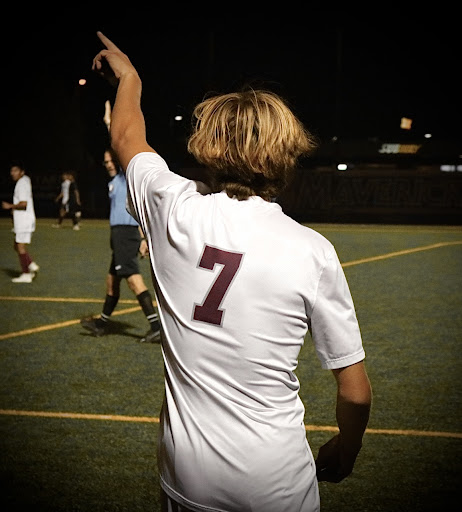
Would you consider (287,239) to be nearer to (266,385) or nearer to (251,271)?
(251,271)

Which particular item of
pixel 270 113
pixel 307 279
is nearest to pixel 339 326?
pixel 307 279

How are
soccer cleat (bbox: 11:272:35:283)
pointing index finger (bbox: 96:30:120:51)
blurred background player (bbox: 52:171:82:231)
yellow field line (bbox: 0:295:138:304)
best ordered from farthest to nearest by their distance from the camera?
1. blurred background player (bbox: 52:171:82:231)
2. soccer cleat (bbox: 11:272:35:283)
3. yellow field line (bbox: 0:295:138:304)
4. pointing index finger (bbox: 96:30:120:51)

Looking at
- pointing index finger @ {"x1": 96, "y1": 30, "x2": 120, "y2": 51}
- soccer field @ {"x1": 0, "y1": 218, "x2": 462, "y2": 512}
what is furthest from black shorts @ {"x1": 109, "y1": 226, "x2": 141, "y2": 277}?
pointing index finger @ {"x1": 96, "y1": 30, "x2": 120, "y2": 51}

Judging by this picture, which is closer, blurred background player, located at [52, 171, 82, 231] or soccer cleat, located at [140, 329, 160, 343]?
soccer cleat, located at [140, 329, 160, 343]

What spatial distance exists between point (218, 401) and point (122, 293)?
403 inches

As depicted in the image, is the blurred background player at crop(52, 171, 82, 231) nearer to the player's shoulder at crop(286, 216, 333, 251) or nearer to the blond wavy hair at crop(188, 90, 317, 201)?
the blond wavy hair at crop(188, 90, 317, 201)

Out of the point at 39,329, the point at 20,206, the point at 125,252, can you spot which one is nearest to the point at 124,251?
the point at 125,252

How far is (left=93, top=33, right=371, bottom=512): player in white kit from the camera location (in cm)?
196

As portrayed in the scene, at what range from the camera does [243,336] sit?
1.99m

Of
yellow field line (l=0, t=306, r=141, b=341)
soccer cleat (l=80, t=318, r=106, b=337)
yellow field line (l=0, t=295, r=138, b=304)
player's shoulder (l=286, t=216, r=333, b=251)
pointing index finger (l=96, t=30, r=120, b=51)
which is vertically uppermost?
pointing index finger (l=96, t=30, r=120, b=51)

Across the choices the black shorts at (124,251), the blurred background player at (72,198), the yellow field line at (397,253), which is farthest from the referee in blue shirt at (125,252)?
the blurred background player at (72,198)

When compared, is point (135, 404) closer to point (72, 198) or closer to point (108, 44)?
point (108, 44)

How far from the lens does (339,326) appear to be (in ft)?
6.53

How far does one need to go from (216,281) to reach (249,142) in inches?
15.1
